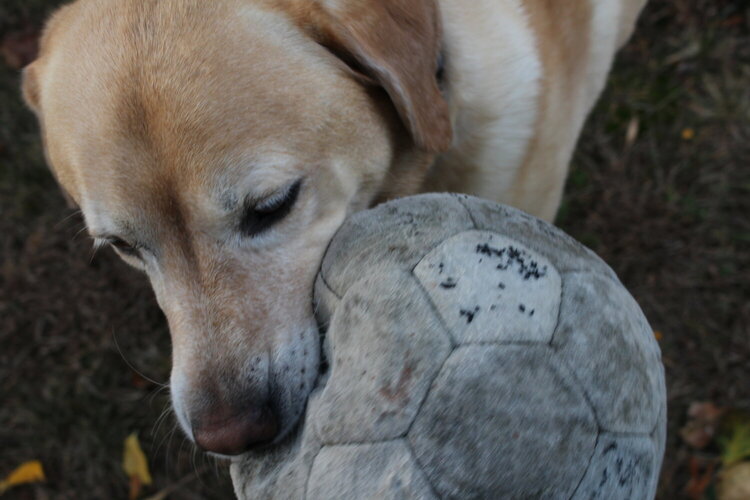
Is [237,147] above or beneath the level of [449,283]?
above

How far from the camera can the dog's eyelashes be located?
5.49ft

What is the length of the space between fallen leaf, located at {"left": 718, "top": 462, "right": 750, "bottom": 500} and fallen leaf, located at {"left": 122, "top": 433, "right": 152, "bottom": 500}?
2213mm

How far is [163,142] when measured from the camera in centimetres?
157

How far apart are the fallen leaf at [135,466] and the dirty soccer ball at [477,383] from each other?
67.4 inches

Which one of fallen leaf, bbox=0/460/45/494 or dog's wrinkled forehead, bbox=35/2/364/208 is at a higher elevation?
dog's wrinkled forehead, bbox=35/2/364/208

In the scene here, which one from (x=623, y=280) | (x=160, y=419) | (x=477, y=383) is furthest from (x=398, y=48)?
(x=623, y=280)

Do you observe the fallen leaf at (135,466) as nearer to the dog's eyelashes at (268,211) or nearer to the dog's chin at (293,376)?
the dog's chin at (293,376)

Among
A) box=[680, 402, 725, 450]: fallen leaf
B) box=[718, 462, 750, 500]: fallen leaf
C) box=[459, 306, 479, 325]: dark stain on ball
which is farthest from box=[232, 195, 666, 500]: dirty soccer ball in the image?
box=[680, 402, 725, 450]: fallen leaf

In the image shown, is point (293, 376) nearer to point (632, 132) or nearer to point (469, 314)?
point (469, 314)

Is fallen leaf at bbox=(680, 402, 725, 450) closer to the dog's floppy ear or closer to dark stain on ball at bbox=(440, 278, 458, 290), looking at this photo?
the dog's floppy ear

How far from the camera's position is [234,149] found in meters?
1.60

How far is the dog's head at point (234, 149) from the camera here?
5.19 feet

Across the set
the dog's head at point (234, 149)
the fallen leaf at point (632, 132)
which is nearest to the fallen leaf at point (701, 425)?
the fallen leaf at point (632, 132)

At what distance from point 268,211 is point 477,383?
28.8 inches
